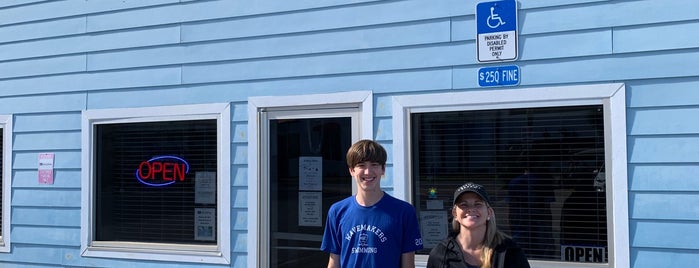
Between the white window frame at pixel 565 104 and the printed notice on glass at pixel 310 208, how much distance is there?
2.23 feet

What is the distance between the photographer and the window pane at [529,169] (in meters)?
4.52

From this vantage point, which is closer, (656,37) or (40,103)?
(656,37)

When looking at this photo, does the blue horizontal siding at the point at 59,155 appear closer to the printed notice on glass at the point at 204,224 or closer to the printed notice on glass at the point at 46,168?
the printed notice on glass at the point at 46,168

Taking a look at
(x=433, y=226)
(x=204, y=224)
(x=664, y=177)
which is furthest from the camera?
(x=204, y=224)

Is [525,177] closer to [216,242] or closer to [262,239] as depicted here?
[262,239]

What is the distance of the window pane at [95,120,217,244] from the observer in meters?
5.75

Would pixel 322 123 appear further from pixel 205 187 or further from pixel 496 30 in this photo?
pixel 496 30

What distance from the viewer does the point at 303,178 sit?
5434 mm

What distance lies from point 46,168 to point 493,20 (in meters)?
3.91

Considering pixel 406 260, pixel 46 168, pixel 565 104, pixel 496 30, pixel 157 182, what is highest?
pixel 496 30

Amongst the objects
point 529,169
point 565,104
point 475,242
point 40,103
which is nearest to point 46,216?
point 40,103

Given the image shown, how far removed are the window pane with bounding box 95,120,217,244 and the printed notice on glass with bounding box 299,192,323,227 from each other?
727mm

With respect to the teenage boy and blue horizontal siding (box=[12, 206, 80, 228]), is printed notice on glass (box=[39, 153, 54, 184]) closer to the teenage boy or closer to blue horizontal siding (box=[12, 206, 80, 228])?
blue horizontal siding (box=[12, 206, 80, 228])

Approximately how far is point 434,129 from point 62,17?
3.38 metres
